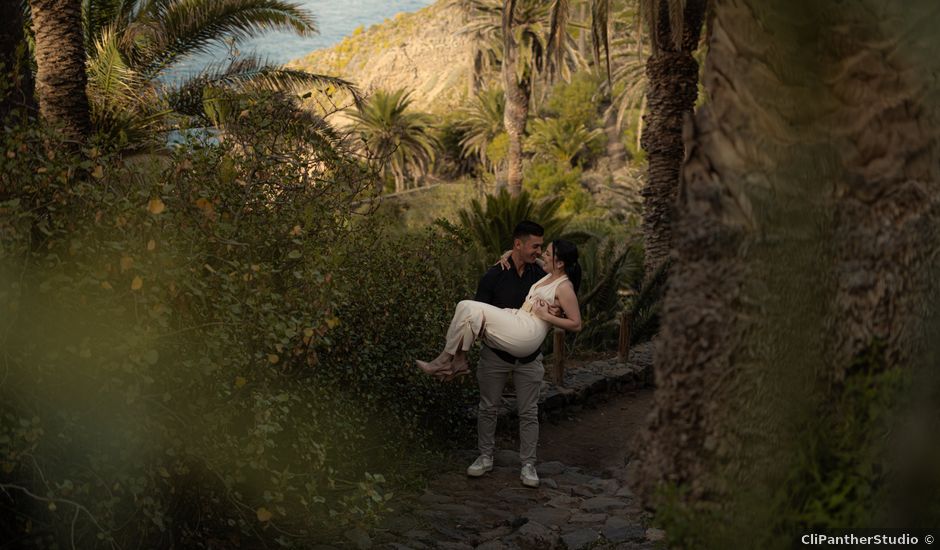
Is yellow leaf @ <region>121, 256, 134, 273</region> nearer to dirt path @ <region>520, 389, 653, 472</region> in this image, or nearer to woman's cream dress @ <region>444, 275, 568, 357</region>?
woman's cream dress @ <region>444, 275, 568, 357</region>

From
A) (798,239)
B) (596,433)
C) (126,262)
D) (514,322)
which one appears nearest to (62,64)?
(514,322)

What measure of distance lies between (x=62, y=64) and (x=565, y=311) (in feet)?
21.7

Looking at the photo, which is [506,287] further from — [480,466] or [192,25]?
[192,25]

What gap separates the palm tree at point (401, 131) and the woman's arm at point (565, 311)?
48448mm

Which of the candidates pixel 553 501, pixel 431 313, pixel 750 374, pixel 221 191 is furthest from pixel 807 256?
pixel 431 313

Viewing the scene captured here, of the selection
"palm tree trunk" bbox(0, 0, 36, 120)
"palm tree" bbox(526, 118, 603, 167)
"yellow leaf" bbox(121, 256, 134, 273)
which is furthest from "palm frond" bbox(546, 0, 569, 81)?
"palm tree" bbox(526, 118, 603, 167)

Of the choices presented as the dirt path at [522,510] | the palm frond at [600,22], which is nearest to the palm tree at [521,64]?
the palm frond at [600,22]

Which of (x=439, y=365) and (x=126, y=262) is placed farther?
(x=439, y=365)

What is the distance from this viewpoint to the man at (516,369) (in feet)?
20.5

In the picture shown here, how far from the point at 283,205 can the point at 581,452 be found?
172 inches

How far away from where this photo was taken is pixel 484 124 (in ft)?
215

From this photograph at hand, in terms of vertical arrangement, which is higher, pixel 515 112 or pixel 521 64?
pixel 521 64

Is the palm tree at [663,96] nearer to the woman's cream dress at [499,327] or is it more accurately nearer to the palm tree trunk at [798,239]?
the woman's cream dress at [499,327]

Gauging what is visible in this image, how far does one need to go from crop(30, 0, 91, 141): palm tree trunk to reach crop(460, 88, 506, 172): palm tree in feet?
166
